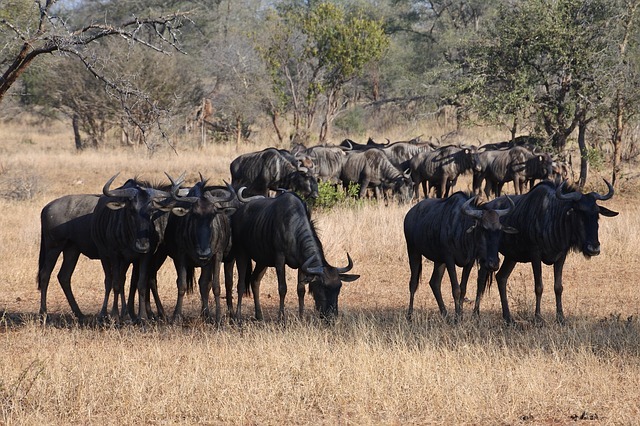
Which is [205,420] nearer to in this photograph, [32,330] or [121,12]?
[32,330]

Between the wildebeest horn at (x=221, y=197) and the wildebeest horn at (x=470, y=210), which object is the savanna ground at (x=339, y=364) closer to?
the wildebeest horn at (x=470, y=210)

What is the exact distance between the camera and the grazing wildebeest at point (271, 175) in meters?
16.9

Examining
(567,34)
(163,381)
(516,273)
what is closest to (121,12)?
(567,34)

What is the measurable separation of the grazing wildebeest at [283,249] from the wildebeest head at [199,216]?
434 millimetres

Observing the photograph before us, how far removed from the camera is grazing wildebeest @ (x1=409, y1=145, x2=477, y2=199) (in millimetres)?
20688

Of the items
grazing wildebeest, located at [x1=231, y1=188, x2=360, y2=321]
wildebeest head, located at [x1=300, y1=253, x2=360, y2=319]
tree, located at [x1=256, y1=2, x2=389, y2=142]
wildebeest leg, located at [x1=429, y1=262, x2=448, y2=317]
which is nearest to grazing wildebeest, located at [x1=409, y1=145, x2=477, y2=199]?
tree, located at [x1=256, y1=2, x2=389, y2=142]

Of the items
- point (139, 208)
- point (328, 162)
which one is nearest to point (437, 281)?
point (139, 208)

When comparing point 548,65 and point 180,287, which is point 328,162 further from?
point 180,287

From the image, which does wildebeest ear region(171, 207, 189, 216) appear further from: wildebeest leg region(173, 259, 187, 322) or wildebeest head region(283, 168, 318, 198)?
wildebeest head region(283, 168, 318, 198)

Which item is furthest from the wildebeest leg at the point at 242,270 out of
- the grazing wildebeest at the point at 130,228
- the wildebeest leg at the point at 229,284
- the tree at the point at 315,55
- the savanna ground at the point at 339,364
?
the tree at the point at 315,55

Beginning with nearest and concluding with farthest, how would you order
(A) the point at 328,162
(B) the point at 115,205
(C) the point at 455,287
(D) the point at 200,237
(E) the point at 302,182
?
(D) the point at 200,237 < (B) the point at 115,205 < (C) the point at 455,287 < (E) the point at 302,182 < (A) the point at 328,162

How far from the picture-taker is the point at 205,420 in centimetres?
582

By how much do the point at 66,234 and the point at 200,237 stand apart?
182 centimetres

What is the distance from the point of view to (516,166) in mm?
20781
